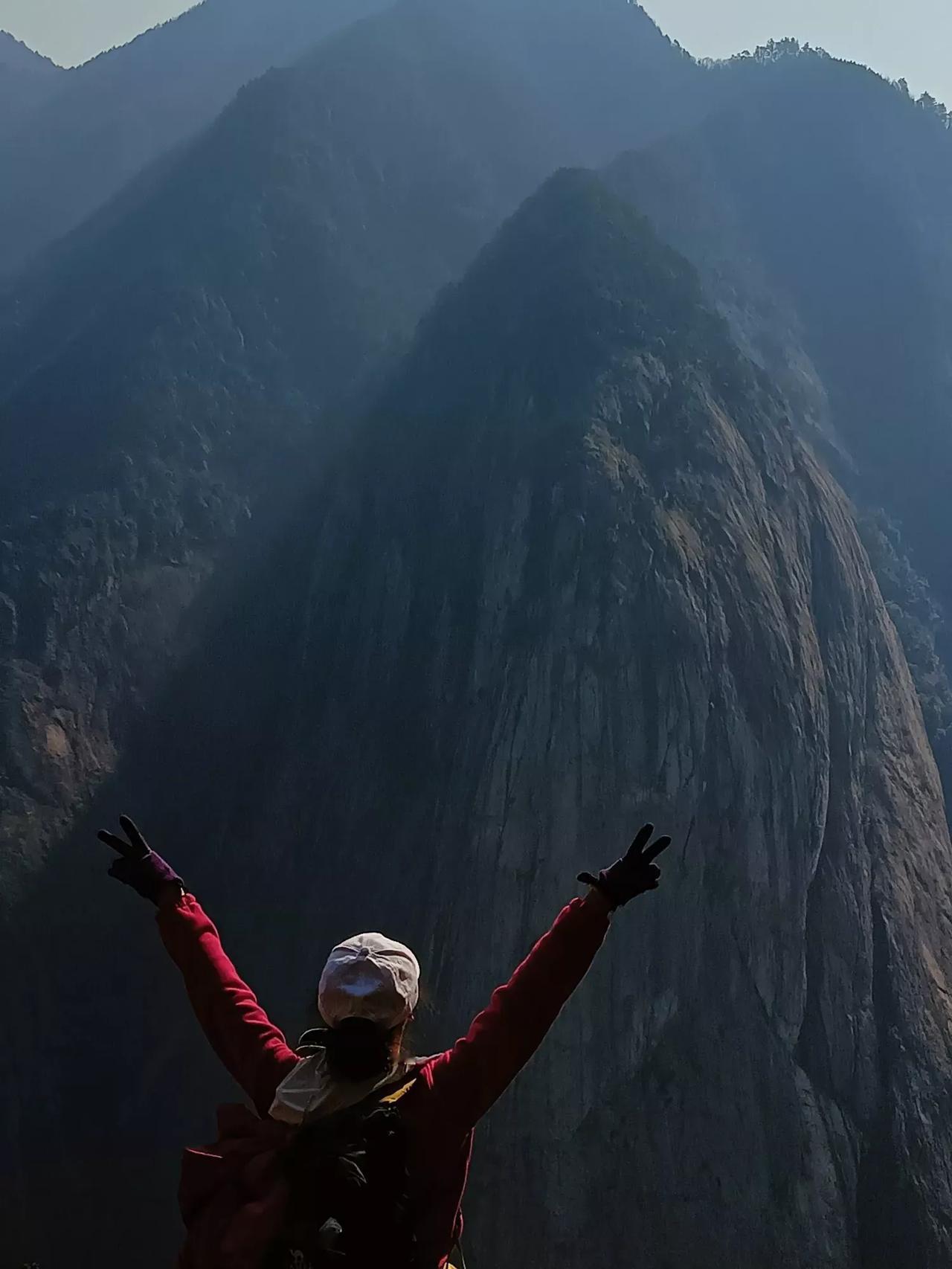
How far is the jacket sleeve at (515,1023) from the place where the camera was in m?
2.38

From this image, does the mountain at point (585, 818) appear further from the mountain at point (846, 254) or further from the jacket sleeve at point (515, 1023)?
the jacket sleeve at point (515, 1023)

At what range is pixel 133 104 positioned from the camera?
51.3 metres

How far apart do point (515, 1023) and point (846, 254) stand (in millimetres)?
44511

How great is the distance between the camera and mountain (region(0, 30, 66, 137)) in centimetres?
5647

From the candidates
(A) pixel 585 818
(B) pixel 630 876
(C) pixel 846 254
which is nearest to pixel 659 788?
(A) pixel 585 818

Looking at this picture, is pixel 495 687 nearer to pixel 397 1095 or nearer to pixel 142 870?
pixel 142 870

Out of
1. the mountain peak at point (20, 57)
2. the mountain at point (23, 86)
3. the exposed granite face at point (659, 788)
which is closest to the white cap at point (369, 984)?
the exposed granite face at point (659, 788)

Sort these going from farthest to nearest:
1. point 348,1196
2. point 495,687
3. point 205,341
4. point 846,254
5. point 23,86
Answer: point 23,86 < point 846,254 < point 205,341 < point 495,687 < point 348,1196

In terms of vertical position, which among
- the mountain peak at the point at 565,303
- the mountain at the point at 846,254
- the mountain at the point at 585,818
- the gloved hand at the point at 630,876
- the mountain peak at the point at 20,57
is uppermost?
the mountain peak at the point at 20,57

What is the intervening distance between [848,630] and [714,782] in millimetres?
6748

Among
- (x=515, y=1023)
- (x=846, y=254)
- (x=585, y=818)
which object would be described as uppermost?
(x=846, y=254)

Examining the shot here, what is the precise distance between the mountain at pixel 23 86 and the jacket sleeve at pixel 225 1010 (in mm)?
64260

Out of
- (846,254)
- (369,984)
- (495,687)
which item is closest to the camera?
(369,984)

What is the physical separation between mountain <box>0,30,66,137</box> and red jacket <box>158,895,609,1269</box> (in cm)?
6449
